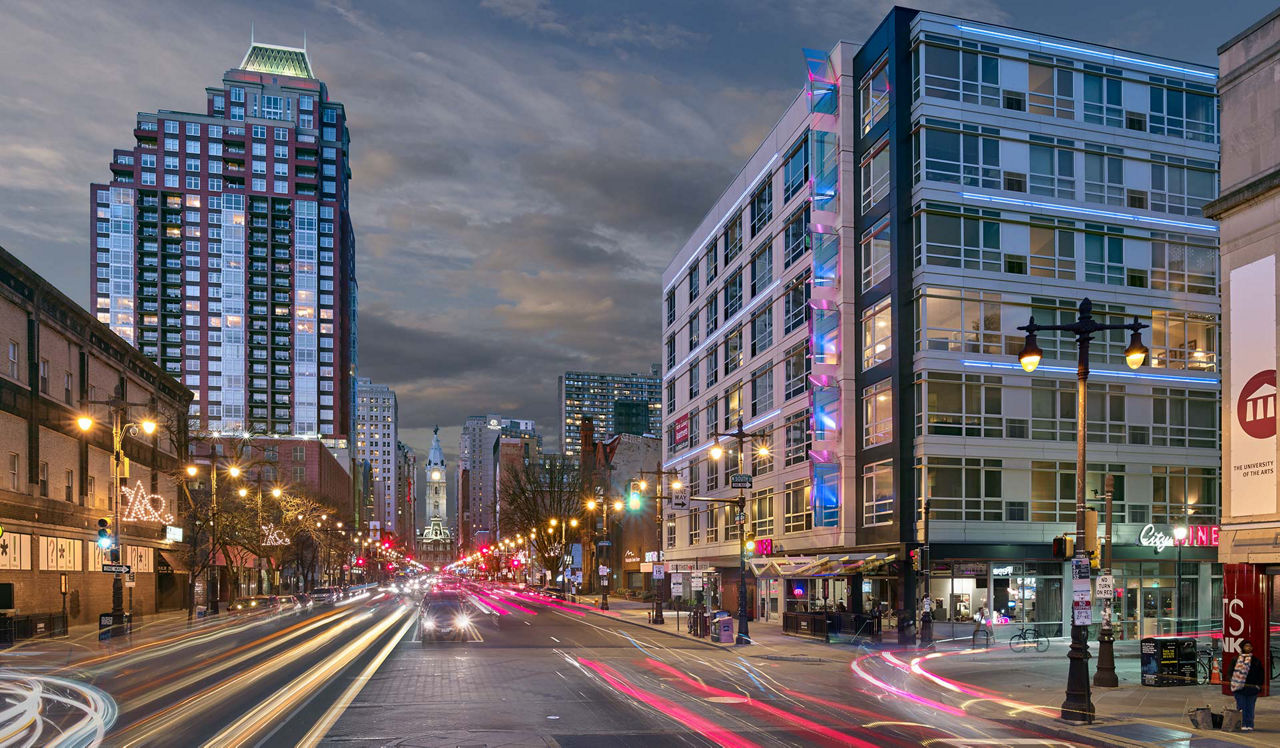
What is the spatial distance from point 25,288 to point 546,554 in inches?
2741

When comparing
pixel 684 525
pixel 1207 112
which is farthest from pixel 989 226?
pixel 684 525

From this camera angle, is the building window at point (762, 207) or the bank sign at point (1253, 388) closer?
the bank sign at point (1253, 388)

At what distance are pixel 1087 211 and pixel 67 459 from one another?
2061 inches

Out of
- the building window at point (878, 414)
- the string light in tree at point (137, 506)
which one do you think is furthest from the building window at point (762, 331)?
the string light in tree at point (137, 506)

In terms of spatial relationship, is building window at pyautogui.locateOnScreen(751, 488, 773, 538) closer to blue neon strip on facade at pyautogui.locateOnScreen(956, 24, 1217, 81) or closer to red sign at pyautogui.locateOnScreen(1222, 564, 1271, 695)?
blue neon strip on facade at pyautogui.locateOnScreen(956, 24, 1217, 81)

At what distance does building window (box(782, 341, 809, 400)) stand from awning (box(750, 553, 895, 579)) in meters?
8.67

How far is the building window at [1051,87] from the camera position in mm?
47781

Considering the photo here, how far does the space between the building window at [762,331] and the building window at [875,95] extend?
13.6 meters

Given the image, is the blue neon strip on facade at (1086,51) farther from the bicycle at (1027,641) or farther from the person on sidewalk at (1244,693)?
the person on sidewalk at (1244,693)

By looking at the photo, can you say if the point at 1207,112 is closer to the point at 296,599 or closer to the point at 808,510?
the point at 808,510

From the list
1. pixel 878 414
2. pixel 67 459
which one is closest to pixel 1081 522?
pixel 878 414

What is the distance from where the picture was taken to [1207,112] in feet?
166

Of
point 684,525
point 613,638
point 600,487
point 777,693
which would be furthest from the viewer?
point 600,487

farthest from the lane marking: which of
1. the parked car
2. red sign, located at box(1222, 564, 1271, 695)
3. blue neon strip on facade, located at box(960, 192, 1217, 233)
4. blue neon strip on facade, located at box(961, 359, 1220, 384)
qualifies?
the parked car
